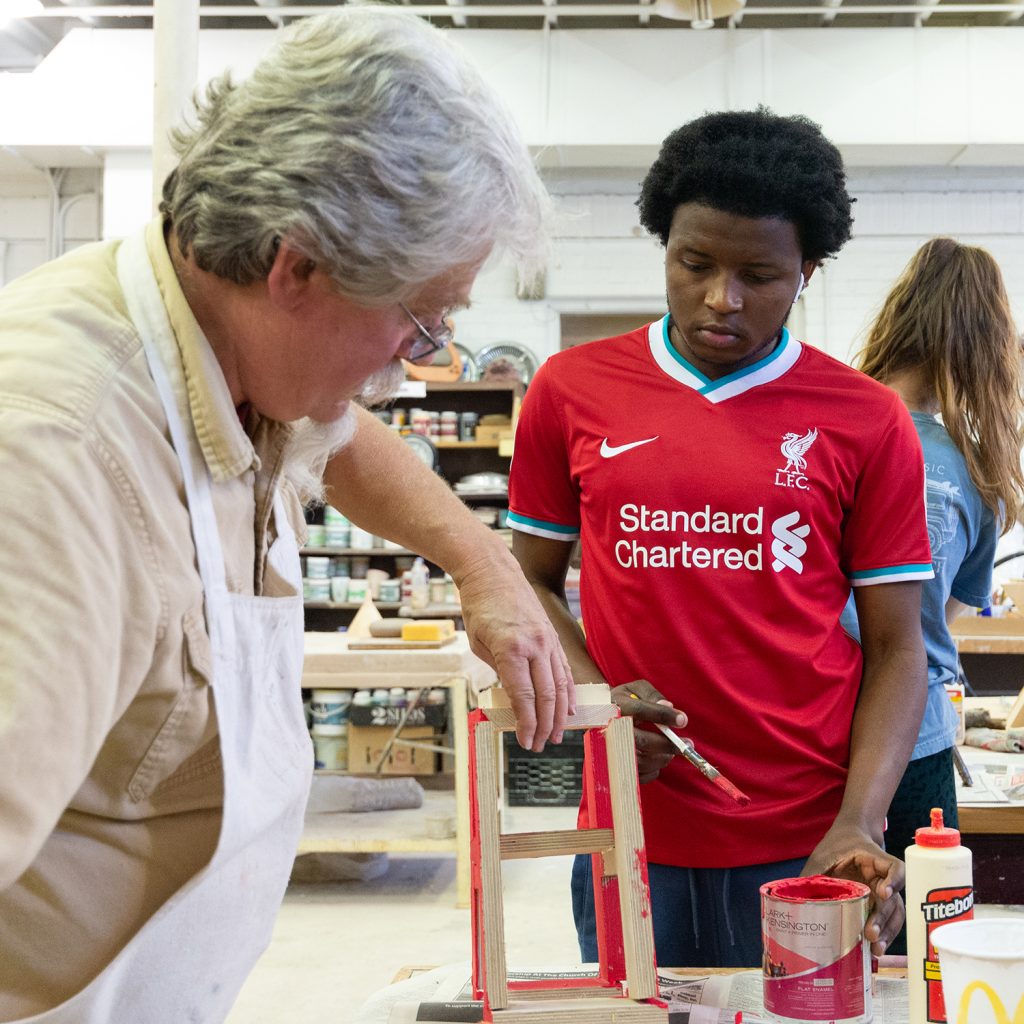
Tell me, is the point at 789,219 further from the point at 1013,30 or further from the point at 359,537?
the point at 1013,30

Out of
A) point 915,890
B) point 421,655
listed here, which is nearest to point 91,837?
point 915,890

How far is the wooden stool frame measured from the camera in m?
1.19

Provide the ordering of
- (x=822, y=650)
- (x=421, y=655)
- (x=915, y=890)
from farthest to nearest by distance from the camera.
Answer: (x=421, y=655), (x=822, y=650), (x=915, y=890)

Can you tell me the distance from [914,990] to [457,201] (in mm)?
841

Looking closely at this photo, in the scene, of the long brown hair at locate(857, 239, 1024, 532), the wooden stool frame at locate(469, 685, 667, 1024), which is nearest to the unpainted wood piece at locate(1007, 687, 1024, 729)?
the long brown hair at locate(857, 239, 1024, 532)

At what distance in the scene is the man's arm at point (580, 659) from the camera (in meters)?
1.45

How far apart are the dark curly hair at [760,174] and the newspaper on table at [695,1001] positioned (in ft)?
3.00

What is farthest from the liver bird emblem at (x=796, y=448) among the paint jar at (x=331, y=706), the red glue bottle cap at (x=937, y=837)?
the paint jar at (x=331, y=706)

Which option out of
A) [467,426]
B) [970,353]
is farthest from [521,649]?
[467,426]

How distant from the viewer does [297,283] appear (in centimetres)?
95

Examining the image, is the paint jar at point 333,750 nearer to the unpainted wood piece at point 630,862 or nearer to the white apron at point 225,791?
the unpainted wood piece at point 630,862

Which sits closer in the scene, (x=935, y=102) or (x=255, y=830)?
(x=255, y=830)

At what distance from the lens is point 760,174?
1.56 meters

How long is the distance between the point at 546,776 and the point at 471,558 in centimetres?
428
